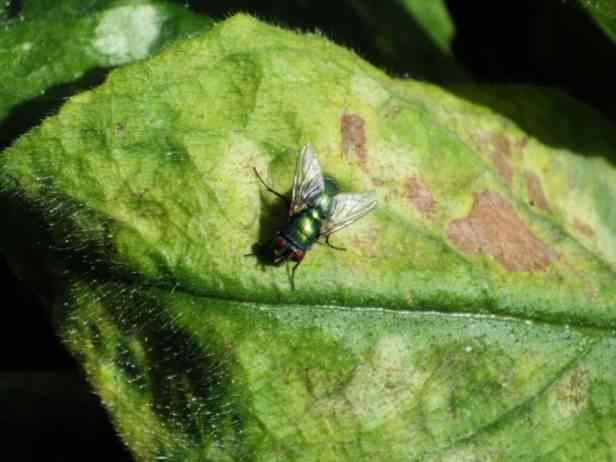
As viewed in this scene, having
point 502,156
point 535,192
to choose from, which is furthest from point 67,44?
point 535,192

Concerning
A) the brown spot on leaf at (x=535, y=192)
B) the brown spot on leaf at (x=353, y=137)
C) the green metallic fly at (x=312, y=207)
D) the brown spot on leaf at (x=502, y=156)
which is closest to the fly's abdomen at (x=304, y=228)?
the green metallic fly at (x=312, y=207)

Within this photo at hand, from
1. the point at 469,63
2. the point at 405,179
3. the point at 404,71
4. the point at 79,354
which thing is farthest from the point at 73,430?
the point at 469,63

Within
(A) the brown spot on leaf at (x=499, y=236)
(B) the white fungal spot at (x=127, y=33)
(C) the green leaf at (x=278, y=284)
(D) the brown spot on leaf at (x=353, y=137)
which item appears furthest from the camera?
(B) the white fungal spot at (x=127, y=33)

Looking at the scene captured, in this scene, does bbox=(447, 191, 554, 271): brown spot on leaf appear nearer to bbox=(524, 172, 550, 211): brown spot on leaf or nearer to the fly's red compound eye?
bbox=(524, 172, 550, 211): brown spot on leaf

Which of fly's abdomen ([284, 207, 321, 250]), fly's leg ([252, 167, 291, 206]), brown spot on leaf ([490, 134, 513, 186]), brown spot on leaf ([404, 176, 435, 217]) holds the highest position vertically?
brown spot on leaf ([490, 134, 513, 186])

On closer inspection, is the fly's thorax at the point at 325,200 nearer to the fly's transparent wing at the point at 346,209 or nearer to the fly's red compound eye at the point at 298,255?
the fly's transparent wing at the point at 346,209

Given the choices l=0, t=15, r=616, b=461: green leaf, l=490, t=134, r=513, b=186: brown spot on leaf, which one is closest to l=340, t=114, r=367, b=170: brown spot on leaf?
l=0, t=15, r=616, b=461: green leaf
